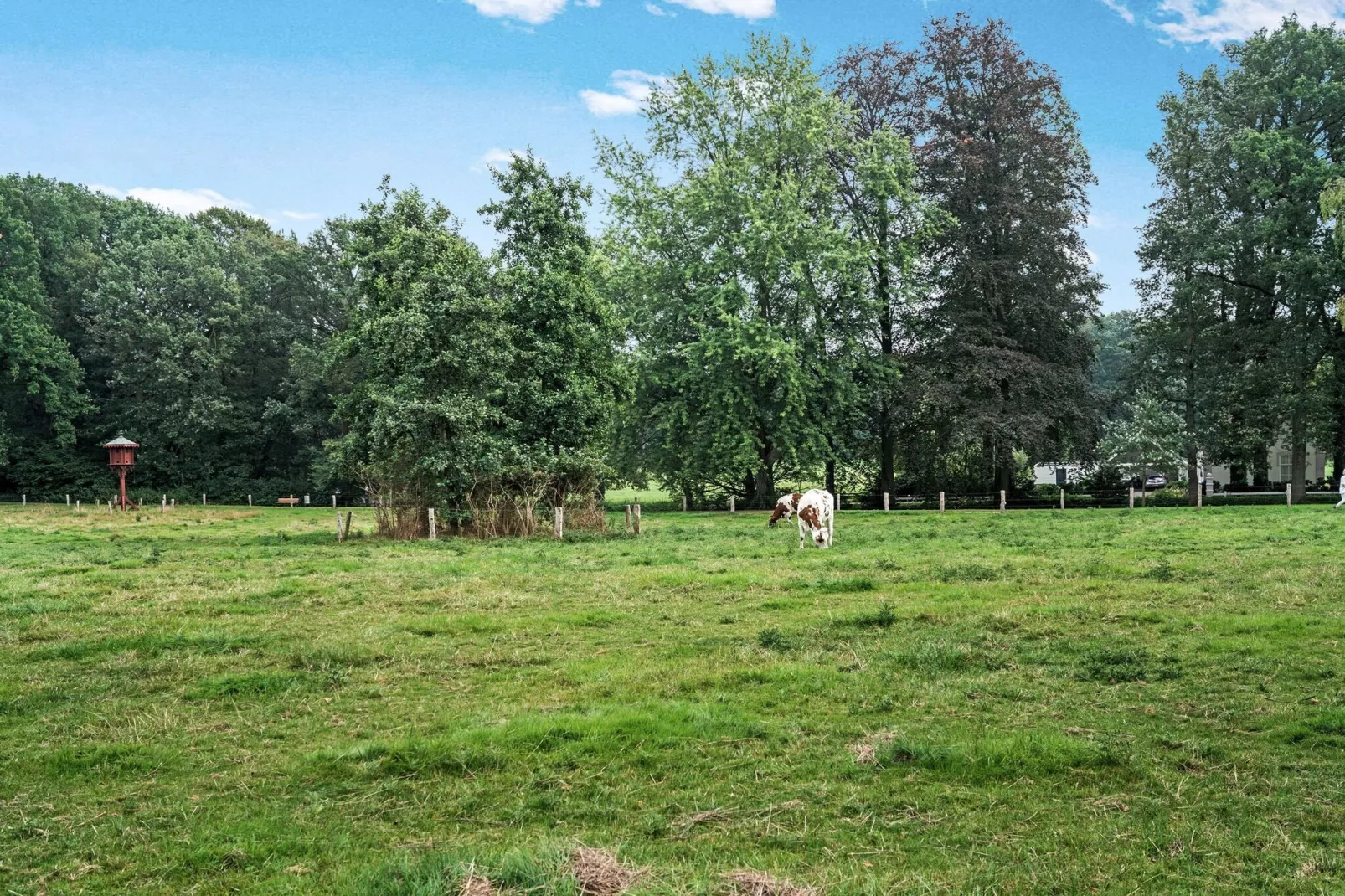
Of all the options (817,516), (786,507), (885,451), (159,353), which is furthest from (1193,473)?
(159,353)

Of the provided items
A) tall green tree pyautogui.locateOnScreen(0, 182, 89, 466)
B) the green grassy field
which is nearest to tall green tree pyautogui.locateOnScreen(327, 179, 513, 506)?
the green grassy field

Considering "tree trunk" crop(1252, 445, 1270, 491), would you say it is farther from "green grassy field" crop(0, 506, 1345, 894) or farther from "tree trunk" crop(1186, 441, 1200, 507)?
"green grassy field" crop(0, 506, 1345, 894)

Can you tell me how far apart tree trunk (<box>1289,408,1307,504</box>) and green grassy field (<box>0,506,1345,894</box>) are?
2703 centimetres

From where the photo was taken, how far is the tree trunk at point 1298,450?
40.6m

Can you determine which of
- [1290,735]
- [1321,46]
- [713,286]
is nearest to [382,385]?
[713,286]

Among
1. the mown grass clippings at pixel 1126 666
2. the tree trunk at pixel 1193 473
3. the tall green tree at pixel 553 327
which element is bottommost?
the mown grass clippings at pixel 1126 666

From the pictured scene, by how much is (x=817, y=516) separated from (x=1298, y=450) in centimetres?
2903

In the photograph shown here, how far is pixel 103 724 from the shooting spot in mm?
8852

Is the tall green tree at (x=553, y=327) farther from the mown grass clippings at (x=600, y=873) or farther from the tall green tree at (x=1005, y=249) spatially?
the mown grass clippings at (x=600, y=873)

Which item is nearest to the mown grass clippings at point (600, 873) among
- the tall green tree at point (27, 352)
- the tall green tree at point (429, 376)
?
the tall green tree at point (429, 376)

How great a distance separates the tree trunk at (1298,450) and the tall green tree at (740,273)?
1887 cm

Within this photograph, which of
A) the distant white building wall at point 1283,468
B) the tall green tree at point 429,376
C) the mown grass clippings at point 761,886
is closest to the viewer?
the mown grass clippings at point 761,886

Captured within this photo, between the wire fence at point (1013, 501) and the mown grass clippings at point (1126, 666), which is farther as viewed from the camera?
the wire fence at point (1013, 501)

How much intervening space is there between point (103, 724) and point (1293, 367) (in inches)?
1753
